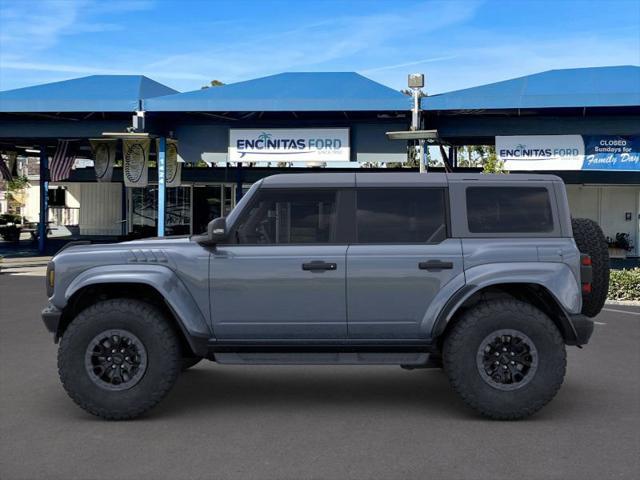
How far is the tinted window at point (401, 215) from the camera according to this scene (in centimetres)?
580

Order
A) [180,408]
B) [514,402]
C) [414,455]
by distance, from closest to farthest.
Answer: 1. [414,455]
2. [514,402]
3. [180,408]

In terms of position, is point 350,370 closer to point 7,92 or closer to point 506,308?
point 506,308

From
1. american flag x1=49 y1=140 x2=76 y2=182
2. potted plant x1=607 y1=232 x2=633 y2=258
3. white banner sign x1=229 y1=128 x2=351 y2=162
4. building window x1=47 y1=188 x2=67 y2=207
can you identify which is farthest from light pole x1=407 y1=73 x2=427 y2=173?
building window x1=47 y1=188 x2=67 y2=207

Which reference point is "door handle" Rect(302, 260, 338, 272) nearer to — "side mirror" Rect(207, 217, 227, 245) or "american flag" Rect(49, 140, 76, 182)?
"side mirror" Rect(207, 217, 227, 245)

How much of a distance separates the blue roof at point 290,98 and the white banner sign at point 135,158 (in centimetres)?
294

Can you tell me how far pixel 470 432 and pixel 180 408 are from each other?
2.50 m

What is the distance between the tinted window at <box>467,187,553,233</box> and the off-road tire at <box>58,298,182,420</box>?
2778 mm

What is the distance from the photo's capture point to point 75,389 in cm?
559

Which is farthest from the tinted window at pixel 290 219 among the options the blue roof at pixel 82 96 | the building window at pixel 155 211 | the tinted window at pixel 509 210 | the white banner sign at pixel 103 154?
the building window at pixel 155 211

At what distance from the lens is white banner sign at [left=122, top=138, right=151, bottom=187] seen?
23203 millimetres

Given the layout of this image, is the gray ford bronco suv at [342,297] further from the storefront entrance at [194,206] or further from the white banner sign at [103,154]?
the storefront entrance at [194,206]

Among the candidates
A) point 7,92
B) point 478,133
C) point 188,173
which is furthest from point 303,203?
point 188,173

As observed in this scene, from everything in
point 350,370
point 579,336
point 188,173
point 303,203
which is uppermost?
point 188,173

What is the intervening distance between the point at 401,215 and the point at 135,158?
18932 millimetres
